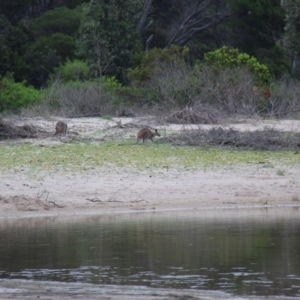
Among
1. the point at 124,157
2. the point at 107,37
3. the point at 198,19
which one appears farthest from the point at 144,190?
the point at 198,19

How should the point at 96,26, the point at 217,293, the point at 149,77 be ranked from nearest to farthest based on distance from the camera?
1. the point at 217,293
2. the point at 149,77
3. the point at 96,26

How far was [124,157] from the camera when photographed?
1697 centimetres

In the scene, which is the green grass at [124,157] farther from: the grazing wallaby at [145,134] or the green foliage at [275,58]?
the green foliage at [275,58]

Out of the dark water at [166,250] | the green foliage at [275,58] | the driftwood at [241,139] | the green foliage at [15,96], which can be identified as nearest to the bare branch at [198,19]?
the green foliage at [275,58]

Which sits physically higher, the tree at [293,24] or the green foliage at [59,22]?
the green foliage at [59,22]

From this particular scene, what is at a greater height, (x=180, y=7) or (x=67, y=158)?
(x=180, y=7)

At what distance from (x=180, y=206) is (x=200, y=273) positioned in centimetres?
514

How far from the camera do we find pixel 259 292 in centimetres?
796

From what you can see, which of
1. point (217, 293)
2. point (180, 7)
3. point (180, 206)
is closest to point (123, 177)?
point (180, 206)

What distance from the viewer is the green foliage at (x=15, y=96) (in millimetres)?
27891

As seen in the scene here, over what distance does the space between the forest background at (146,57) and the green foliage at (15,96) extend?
0.04 metres

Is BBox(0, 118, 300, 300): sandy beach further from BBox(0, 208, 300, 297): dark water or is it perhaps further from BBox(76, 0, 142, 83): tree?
BBox(76, 0, 142, 83): tree

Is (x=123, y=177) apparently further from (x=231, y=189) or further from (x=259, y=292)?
(x=259, y=292)

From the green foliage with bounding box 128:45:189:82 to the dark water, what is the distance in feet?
58.0
